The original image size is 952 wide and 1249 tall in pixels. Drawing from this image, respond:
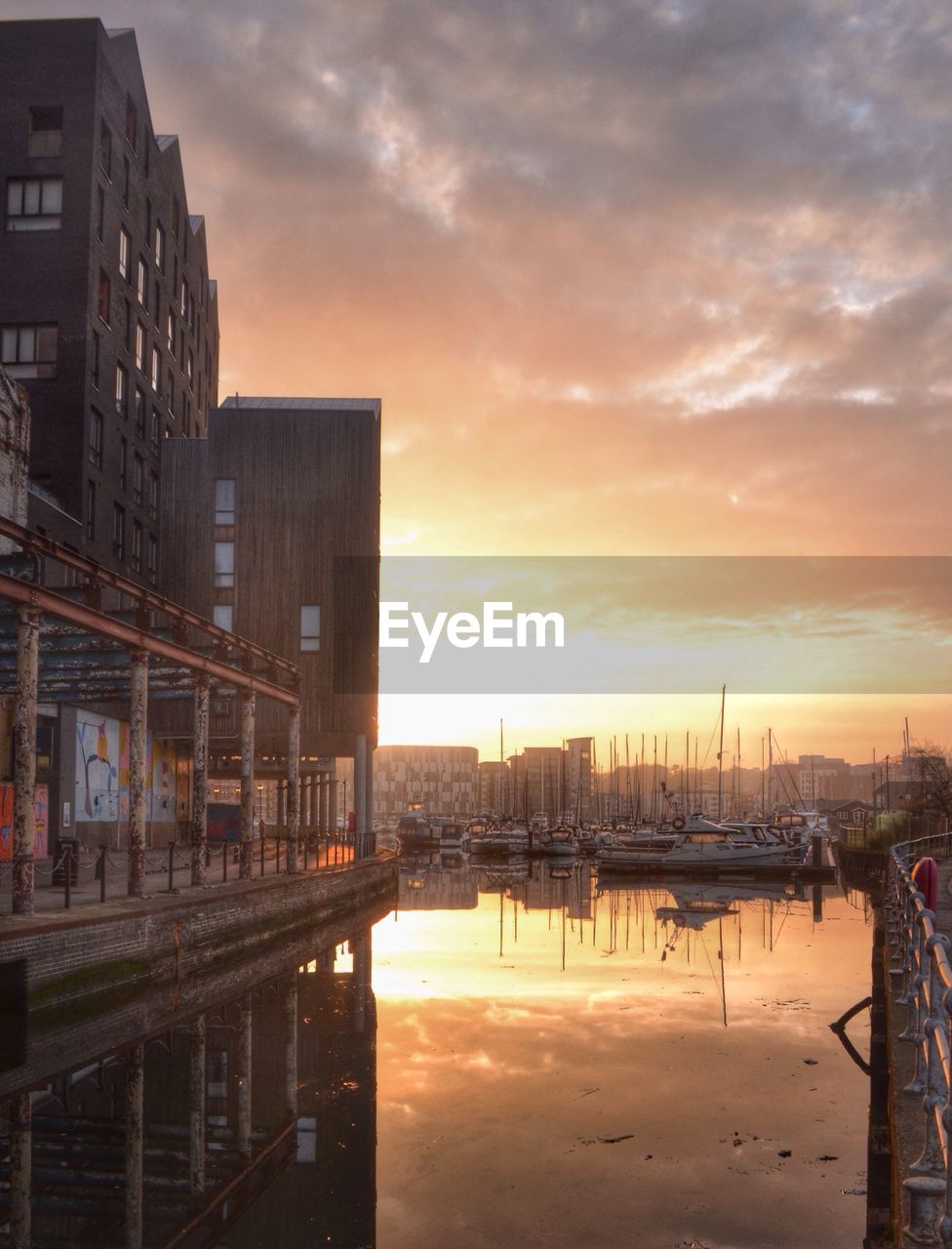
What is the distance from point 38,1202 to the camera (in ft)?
37.9

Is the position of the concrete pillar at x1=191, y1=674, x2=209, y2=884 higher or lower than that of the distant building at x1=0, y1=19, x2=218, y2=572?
lower

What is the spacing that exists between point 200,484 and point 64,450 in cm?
944

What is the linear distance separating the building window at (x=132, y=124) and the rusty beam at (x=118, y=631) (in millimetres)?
29340

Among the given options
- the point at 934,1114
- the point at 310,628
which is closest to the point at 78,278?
the point at 310,628

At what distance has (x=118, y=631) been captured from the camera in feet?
82.4

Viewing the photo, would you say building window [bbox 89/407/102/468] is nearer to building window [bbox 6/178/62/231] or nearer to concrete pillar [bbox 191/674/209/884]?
building window [bbox 6/178/62/231]

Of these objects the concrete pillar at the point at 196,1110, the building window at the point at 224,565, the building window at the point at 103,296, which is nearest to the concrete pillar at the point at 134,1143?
the concrete pillar at the point at 196,1110

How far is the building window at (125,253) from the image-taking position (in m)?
51.0

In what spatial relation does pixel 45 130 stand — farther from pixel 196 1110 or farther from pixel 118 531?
pixel 196 1110

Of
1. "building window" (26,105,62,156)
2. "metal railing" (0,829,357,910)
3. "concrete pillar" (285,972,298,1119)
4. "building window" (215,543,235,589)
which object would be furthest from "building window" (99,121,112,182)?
"concrete pillar" (285,972,298,1119)

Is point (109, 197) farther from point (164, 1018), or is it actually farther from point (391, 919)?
point (164, 1018)

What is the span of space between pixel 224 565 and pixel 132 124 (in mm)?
19653

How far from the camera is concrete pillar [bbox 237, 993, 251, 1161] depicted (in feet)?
45.3

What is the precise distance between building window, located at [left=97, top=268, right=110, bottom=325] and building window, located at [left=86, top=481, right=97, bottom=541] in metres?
7.12
